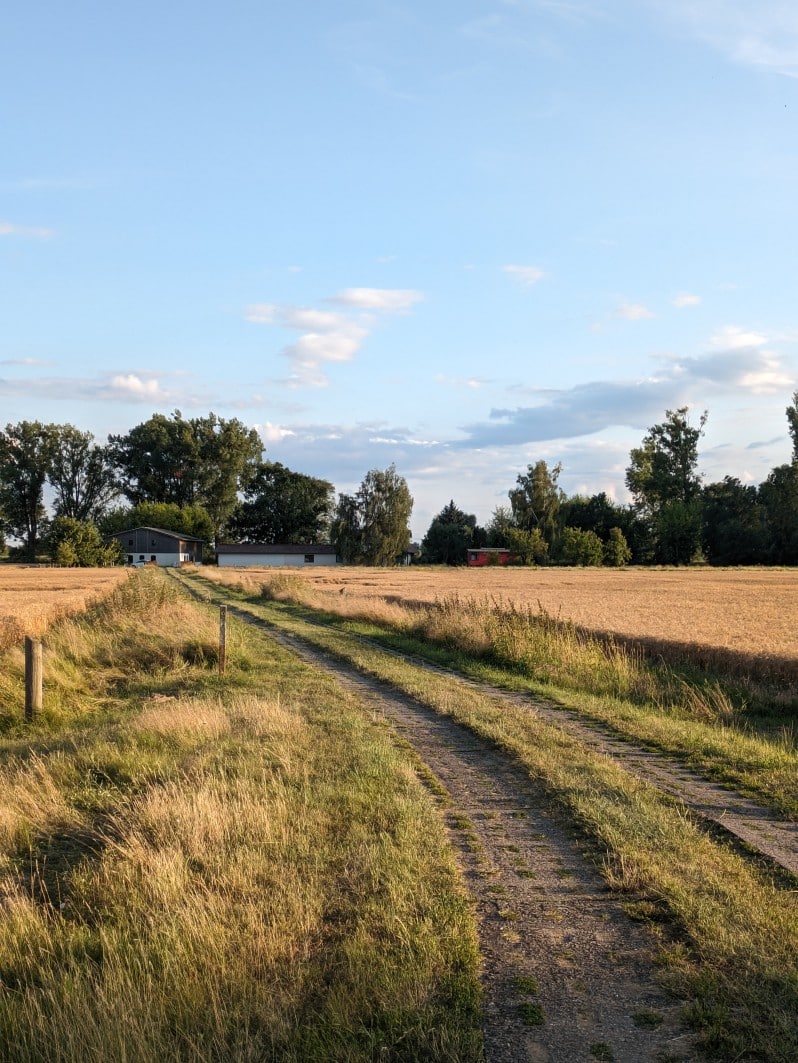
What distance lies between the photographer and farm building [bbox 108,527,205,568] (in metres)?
107

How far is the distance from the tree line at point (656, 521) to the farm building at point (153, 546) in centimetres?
3749

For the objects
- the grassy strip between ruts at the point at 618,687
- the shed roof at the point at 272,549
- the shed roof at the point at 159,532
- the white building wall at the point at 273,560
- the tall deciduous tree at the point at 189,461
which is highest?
the tall deciduous tree at the point at 189,461

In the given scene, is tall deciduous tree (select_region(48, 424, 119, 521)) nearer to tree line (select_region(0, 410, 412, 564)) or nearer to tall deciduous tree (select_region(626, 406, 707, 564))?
tree line (select_region(0, 410, 412, 564))

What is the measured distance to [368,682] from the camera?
14.5 m

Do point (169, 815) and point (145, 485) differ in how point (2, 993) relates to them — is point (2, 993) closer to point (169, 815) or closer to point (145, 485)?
point (169, 815)

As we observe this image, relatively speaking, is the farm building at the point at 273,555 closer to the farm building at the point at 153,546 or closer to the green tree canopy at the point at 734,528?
the farm building at the point at 153,546

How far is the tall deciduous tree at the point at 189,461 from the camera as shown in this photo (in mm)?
125188

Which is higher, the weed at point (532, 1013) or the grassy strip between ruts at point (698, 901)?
the grassy strip between ruts at point (698, 901)

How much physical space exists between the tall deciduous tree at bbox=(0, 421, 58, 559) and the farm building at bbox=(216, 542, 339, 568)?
30.2 metres

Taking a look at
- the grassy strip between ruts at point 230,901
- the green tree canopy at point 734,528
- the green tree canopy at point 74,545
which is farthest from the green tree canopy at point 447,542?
the grassy strip between ruts at point 230,901

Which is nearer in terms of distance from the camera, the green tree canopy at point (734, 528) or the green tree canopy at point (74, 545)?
the green tree canopy at point (74, 545)

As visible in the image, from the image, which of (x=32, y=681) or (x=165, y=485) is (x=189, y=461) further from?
(x=32, y=681)

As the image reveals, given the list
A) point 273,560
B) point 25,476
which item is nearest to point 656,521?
point 273,560

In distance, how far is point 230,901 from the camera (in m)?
5.11
